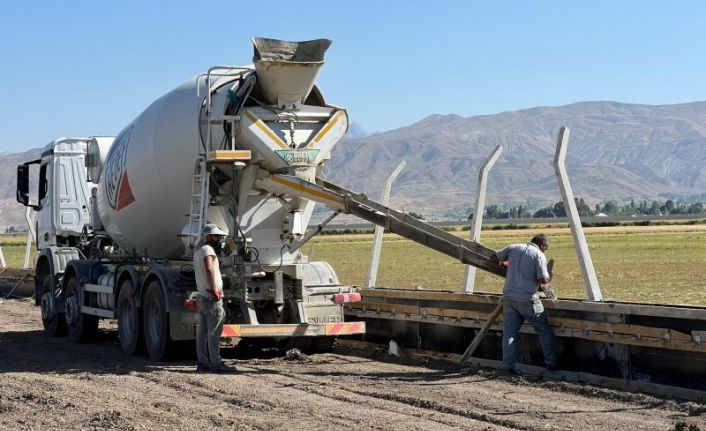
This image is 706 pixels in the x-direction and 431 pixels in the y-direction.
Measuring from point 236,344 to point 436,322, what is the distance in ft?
12.7

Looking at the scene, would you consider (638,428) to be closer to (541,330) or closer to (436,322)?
(541,330)

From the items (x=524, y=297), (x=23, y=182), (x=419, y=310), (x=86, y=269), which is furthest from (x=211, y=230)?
(x=23, y=182)

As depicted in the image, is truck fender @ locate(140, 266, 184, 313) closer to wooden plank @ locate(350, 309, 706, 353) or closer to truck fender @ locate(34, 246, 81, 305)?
wooden plank @ locate(350, 309, 706, 353)

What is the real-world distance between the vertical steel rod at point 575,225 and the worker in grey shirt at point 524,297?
0.49 metres

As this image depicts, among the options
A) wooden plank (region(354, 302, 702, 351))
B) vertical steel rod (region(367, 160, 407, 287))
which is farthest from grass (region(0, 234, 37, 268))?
wooden plank (region(354, 302, 702, 351))

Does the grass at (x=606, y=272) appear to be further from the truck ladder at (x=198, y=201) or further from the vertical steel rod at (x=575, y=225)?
the truck ladder at (x=198, y=201)

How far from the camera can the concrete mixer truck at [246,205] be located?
574 inches

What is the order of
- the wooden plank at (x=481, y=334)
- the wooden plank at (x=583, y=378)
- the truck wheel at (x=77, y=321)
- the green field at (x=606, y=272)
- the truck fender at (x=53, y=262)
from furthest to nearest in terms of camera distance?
the green field at (x=606, y=272) → the truck fender at (x=53, y=262) → the truck wheel at (x=77, y=321) → the wooden plank at (x=481, y=334) → the wooden plank at (x=583, y=378)

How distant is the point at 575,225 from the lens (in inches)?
517

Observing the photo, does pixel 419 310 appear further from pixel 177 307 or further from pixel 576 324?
pixel 177 307

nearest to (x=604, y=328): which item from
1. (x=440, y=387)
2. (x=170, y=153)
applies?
(x=440, y=387)

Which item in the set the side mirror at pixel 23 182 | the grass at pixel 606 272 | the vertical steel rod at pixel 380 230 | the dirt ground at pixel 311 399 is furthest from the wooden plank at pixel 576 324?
the side mirror at pixel 23 182

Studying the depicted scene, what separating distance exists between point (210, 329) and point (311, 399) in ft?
9.60

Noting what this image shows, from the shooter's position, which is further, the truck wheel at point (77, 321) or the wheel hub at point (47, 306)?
the wheel hub at point (47, 306)
